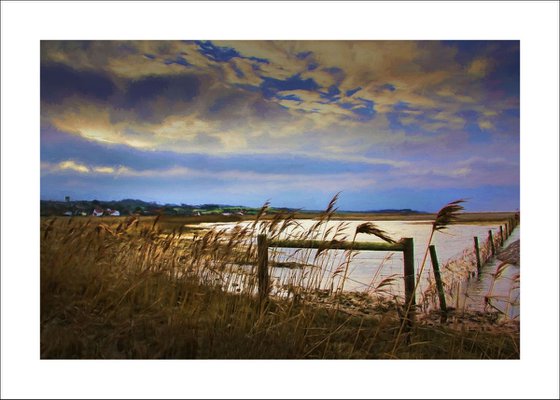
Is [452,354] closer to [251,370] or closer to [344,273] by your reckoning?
[344,273]

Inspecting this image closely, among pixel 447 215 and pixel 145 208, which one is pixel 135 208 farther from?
pixel 447 215

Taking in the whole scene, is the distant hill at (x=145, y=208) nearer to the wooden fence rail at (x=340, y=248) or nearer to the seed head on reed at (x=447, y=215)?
the seed head on reed at (x=447, y=215)

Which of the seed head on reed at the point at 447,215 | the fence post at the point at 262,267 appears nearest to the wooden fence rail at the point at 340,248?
the fence post at the point at 262,267

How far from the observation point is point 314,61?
11.3 ft

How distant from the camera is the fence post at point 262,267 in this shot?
3.39 metres

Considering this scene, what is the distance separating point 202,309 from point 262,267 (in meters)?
0.61

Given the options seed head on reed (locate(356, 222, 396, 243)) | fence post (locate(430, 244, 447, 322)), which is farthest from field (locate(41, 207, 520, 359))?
seed head on reed (locate(356, 222, 396, 243))

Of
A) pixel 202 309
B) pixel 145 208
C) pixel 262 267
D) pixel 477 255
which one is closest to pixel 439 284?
pixel 477 255

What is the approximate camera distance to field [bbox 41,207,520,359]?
10.1ft

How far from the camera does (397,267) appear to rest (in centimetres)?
348

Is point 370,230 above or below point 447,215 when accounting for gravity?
below

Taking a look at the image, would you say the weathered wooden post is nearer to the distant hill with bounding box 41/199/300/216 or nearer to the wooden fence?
the wooden fence
